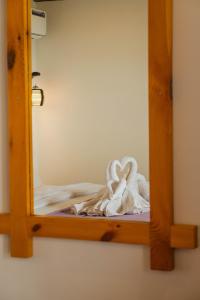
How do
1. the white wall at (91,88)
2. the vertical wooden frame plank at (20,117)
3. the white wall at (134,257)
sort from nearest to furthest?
the white wall at (134,257), the white wall at (91,88), the vertical wooden frame plank at (20,117)

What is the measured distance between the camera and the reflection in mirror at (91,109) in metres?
1.85

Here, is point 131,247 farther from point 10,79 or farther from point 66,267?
point 10,79

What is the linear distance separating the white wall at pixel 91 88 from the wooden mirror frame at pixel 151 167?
0.18 feet

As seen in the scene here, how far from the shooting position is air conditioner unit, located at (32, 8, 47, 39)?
6.54 ft

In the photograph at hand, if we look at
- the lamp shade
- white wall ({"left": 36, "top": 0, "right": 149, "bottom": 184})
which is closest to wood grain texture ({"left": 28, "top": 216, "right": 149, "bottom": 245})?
white wall ({"left": 36, "top": 0, "right": 149, "bottom": 184})

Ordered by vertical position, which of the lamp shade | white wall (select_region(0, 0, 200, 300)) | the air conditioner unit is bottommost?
white wall (select_region(0, 0, 200, 300))

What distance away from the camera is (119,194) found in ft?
6.29

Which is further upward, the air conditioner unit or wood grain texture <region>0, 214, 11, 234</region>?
the air conditioner unit

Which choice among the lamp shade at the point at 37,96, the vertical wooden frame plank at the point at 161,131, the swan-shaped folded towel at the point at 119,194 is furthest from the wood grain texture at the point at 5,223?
the vertical wooden frame plank at the point at 161,131

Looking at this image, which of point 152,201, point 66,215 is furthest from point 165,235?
point 66,215

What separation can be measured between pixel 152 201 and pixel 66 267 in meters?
0.42

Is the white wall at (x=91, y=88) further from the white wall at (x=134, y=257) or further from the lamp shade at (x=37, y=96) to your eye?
the white wall at (x=134, y=257)

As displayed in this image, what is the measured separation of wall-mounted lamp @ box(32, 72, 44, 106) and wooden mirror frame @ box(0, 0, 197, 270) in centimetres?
2

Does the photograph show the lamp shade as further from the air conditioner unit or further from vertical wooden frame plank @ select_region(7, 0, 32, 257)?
the air conditioner unit
